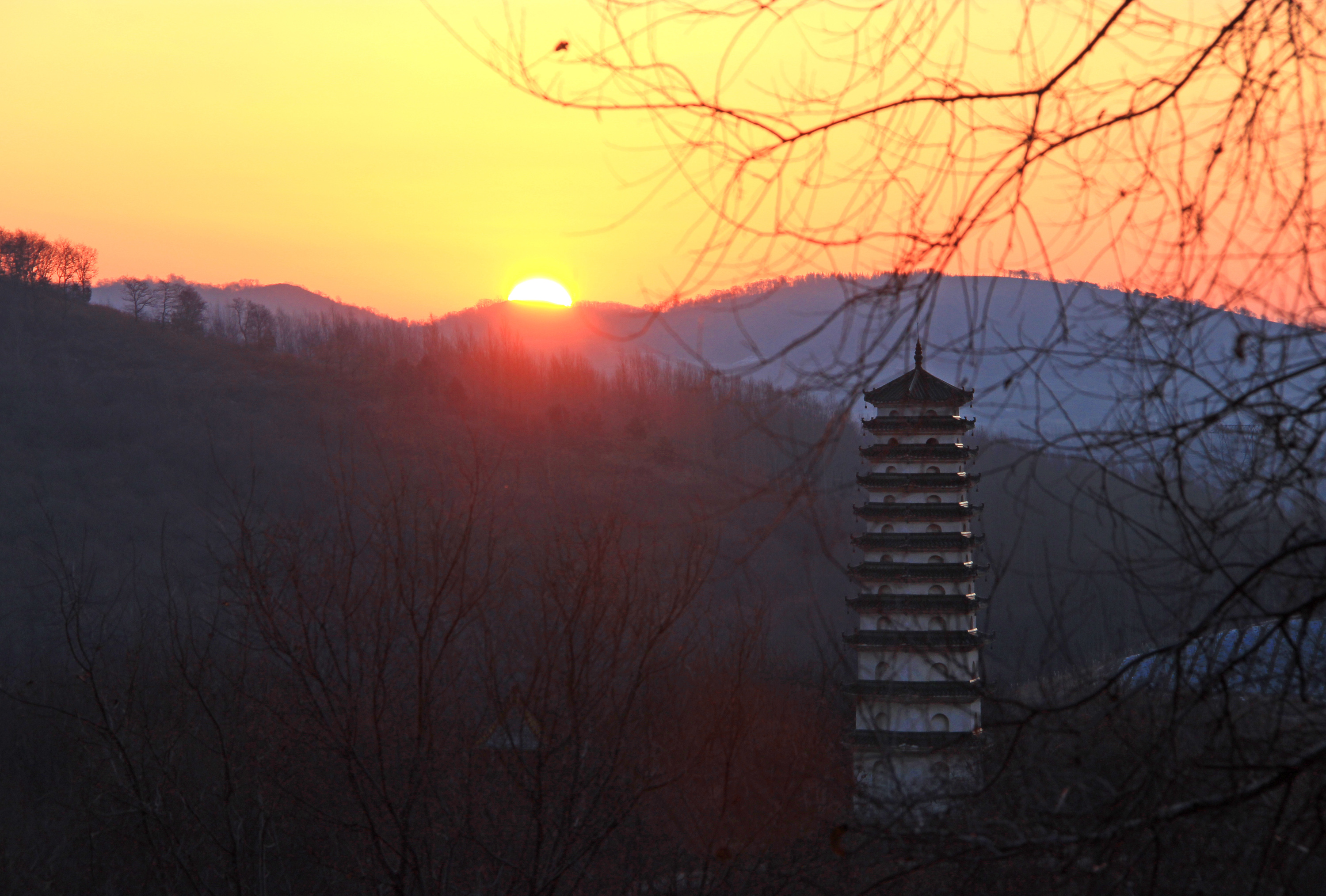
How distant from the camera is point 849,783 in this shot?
3916 millimetres

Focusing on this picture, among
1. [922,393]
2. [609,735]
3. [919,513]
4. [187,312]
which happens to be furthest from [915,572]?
[187,312]

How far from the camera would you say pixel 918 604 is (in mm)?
19469

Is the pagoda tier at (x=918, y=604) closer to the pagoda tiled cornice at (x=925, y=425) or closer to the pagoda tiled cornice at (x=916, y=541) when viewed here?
the pagoda tiled cornice at (x=916, y=541)

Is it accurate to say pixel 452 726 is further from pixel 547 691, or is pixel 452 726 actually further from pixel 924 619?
pixel 924 619

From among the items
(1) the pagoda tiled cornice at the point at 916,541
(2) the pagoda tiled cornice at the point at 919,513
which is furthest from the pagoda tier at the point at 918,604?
(2) the pagoda tiled cornice at the point at 919,513

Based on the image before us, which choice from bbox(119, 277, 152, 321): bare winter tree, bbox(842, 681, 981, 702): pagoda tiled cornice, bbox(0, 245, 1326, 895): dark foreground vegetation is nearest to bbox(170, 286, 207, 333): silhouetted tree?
bbox(119, 277, 152, 321): bare winter tree

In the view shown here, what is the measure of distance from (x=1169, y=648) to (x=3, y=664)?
106 feet

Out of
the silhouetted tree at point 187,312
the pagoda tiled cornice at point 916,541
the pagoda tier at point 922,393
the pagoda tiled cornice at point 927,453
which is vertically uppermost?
the silhouetted tree at point 187,312

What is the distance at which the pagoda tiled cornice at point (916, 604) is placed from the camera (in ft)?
63.2

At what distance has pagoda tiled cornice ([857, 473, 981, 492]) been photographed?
62.3ft

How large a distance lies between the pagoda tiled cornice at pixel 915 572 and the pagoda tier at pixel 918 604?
30cm

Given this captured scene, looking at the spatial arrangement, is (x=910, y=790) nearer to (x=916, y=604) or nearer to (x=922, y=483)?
(x=922, y=483)

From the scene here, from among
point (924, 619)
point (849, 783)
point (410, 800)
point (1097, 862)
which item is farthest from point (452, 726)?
point (924, 619)

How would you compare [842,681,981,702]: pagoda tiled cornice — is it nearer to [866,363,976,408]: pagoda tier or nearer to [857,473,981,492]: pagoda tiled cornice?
A: [857,473,981,492]: pagoda tiled cornice
